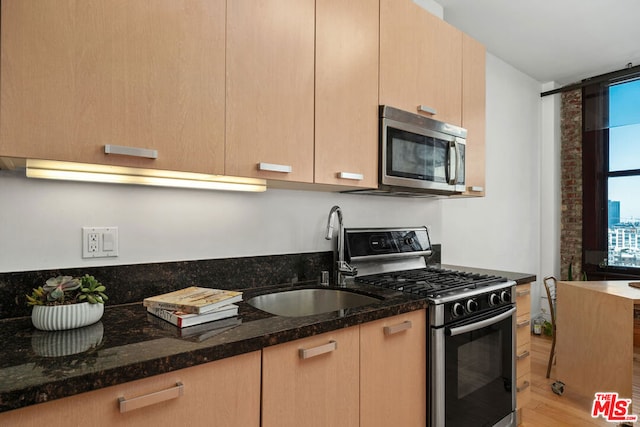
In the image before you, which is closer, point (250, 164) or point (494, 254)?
point (250, 164)

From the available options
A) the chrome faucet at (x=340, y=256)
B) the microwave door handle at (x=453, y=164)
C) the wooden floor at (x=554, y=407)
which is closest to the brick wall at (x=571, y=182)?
the wooden floor at (x=554, y=407)

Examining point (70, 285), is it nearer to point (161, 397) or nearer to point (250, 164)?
point (161, 397)

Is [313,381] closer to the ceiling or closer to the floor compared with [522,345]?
closer to the ceiling

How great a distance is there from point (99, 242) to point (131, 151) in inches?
18.1

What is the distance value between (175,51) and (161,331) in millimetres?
905

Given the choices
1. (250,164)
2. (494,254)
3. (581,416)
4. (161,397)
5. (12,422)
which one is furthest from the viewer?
(494,254)

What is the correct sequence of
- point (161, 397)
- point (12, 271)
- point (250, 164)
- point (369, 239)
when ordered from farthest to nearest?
point (369, 239) → point (250, 164) → point (12, 271) → point (161, 397)

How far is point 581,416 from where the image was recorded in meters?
2.49

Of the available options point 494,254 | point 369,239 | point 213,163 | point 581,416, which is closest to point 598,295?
point 581,416

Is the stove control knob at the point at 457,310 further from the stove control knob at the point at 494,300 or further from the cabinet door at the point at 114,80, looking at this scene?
the cabinet door at the point at 114,80

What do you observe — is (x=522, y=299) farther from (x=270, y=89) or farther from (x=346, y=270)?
(x=270, y=89)

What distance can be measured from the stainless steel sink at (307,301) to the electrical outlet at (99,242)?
62 centimetres

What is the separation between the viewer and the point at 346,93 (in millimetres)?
1777

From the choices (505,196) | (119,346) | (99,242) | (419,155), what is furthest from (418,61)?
(505,196)
